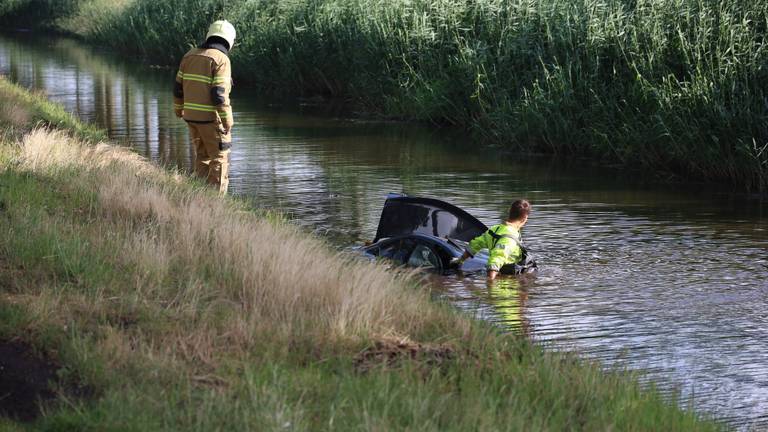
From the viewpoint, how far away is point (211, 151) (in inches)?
515

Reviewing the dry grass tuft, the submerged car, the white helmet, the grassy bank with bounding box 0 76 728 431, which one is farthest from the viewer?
the dry grass tuft

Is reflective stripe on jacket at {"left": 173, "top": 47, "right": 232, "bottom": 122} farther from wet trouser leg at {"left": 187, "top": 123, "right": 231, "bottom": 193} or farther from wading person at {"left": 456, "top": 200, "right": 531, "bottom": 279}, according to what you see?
wading person at {"left": 456, "top": 200, "right": 531, "bottom": 279}

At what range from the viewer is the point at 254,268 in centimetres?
793

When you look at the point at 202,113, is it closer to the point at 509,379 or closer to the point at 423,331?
the point at 423,331

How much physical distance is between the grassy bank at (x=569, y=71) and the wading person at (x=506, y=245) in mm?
5729

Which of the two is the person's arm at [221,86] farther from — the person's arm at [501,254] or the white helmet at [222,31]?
the person's arm at [501,254]

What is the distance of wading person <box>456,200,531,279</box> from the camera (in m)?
10.8

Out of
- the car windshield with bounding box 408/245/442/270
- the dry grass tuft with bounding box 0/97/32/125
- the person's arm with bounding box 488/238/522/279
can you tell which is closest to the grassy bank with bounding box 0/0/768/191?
the person's arm with bounding box 488/238/522/279

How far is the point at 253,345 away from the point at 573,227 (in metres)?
7.57

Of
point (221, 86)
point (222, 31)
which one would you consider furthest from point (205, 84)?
point (222, 31)

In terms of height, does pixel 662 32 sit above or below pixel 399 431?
above

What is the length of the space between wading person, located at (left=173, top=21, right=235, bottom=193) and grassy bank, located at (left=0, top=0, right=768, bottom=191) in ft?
22.3

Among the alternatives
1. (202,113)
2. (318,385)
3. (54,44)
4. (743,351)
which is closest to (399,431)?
(318,385)

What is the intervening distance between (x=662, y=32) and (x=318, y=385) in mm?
12767
